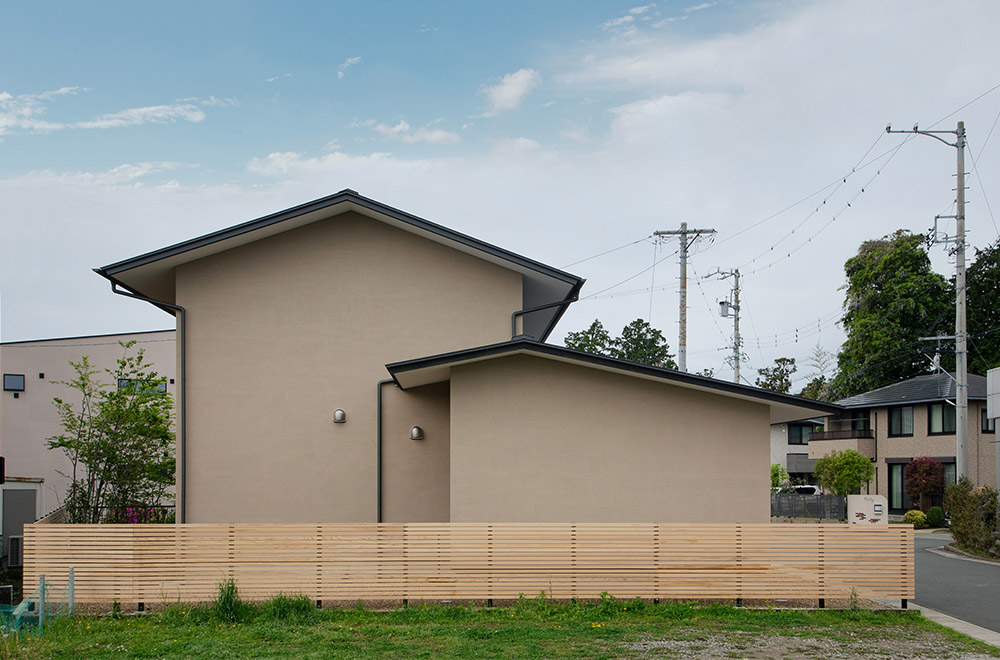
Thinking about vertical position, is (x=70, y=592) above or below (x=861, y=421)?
below

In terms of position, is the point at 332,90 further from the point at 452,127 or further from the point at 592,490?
the point at 592,490

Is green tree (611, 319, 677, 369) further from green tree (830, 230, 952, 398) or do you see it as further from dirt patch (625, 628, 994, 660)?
dirt patch (625, 628, 994, 660)

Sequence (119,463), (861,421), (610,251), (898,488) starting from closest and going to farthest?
(119,463), (898,488), (610,251), (861,421)

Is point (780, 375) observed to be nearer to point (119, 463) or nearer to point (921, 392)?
point (921, 392)

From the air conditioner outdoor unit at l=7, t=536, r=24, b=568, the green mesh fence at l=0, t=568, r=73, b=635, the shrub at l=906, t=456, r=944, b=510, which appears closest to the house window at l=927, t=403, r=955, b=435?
the shrub at l=906, t=456, r=944, b=510

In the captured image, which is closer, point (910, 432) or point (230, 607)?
point (230, 607)

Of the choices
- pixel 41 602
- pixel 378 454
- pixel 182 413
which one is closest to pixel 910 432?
pixel 378 454

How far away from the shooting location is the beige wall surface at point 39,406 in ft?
78.8

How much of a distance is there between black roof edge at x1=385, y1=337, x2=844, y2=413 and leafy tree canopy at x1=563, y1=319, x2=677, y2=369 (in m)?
45.2

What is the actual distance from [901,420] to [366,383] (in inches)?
1295

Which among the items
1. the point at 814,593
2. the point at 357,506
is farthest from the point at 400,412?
the point at 814,593

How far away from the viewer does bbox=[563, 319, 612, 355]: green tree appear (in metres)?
57.9

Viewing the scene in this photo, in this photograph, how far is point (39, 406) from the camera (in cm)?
2459

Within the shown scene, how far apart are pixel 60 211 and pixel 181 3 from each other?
627cm
